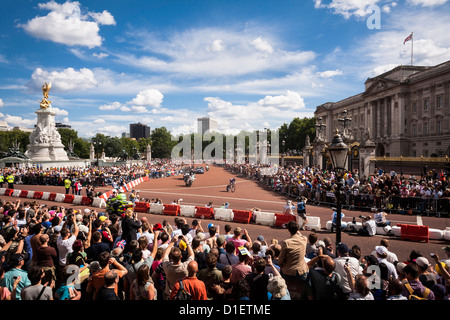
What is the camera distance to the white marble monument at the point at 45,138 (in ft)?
152

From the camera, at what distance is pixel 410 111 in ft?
168

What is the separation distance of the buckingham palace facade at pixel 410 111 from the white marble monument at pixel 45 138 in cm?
4490

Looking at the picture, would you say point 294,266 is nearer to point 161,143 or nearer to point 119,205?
point 119,205

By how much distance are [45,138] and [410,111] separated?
218 ft

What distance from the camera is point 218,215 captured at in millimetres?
15898

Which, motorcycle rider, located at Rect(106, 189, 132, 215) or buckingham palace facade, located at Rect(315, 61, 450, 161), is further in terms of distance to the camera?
buckingham palace facade, located at Rect(315, 61, 450, 161)

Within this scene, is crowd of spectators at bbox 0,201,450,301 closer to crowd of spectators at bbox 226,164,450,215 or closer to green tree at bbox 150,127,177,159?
crowd of spectators at bbox 226,164,450,215

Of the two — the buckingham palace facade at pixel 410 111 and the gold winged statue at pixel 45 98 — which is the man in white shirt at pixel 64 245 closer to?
the buckingham palace facade at pixel 410 111

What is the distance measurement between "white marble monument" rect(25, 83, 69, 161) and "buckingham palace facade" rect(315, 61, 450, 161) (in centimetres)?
4490

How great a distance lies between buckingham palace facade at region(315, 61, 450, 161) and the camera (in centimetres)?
4397

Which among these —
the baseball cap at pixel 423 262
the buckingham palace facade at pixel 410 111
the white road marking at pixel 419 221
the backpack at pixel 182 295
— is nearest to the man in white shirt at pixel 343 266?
the baseball cap at pixel 423 262

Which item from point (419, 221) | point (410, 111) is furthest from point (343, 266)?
point (410, 111)

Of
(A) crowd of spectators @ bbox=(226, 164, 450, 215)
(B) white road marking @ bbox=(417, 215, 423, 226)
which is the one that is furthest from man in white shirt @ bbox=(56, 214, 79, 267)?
(A) crowd of spectators @ bbox=(226, 164, 450, 215)
